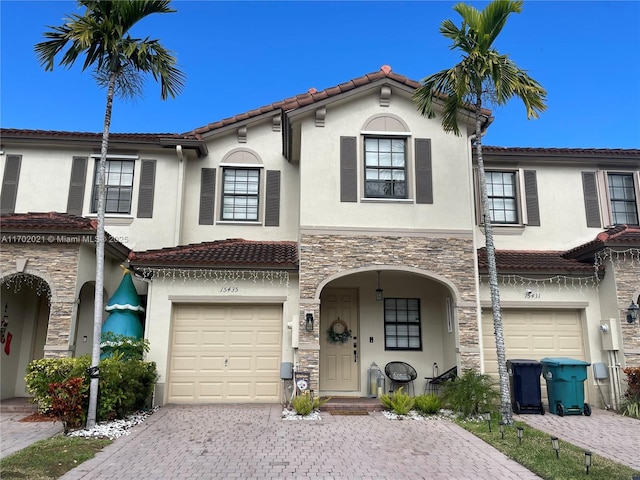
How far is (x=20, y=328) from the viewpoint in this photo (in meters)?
12.4

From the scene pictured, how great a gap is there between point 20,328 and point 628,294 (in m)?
15.4

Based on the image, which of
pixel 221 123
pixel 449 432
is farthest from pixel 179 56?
pixel 449 432

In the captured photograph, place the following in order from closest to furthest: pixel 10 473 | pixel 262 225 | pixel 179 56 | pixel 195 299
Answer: pixel 10 473, pixel 179 56, pixel 195 299, pixel 262 225

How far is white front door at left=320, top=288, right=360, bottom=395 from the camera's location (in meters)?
11.9

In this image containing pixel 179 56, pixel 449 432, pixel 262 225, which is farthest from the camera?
pixel 262 225

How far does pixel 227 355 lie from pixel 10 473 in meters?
5.53

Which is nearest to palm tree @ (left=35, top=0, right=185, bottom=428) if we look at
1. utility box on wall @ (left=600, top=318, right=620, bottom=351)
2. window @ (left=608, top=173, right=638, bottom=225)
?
utility box on wall @ (left=600, top=318, right=620, bottom=351)

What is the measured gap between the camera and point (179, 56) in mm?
9477

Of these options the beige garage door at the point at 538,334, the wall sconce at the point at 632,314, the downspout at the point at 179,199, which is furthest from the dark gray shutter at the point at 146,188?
the wall sconce at the point at 632,314

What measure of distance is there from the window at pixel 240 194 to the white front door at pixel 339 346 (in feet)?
11.2

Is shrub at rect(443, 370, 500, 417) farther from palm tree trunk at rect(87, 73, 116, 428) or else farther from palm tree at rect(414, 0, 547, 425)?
palm tree trunk at rect(87, 73, 116, 428)

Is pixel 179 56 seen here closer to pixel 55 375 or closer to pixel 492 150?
pixel 55 375

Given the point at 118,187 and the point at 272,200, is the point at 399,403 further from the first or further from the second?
the point at 118,187

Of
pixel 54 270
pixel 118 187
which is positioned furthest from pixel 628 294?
pixel 118 187
